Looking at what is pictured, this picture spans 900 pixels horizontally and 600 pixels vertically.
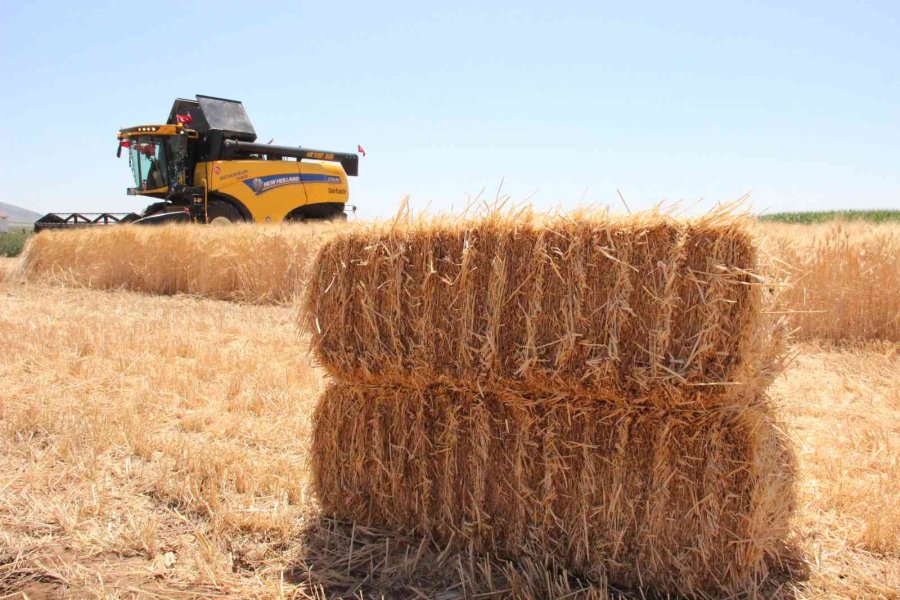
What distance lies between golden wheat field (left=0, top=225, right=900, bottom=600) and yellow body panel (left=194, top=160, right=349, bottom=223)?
8876 mm

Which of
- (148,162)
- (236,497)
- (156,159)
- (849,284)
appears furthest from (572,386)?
(148,162)

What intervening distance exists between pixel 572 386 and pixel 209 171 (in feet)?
49.4

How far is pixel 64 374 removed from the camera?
5.25 metres

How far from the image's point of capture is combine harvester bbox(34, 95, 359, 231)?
52.4 feet

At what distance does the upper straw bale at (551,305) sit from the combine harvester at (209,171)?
13.5 m

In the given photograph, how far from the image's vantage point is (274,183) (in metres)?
17.1

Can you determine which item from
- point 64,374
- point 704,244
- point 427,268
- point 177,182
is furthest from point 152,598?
point 177,182

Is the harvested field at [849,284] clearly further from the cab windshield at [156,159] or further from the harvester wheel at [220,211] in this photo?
the cab windshield at [156,159]

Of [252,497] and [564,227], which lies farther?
[252,497]

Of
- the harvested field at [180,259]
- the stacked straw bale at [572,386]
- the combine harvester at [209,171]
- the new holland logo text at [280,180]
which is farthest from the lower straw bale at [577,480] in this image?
the new holland logo text at [280,180]

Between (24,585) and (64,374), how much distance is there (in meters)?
3.13

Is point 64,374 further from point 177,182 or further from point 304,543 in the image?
point 177,182

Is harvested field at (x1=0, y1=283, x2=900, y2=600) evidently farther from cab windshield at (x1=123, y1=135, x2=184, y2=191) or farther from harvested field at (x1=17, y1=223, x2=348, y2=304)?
cab windshield at (x1=123, y1=135, x2=184, y2=191)

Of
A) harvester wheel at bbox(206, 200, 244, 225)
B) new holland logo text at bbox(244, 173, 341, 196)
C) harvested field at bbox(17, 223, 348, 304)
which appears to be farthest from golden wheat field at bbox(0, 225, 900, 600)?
new holland logo text at bbox(244, 173, 341, 196)
